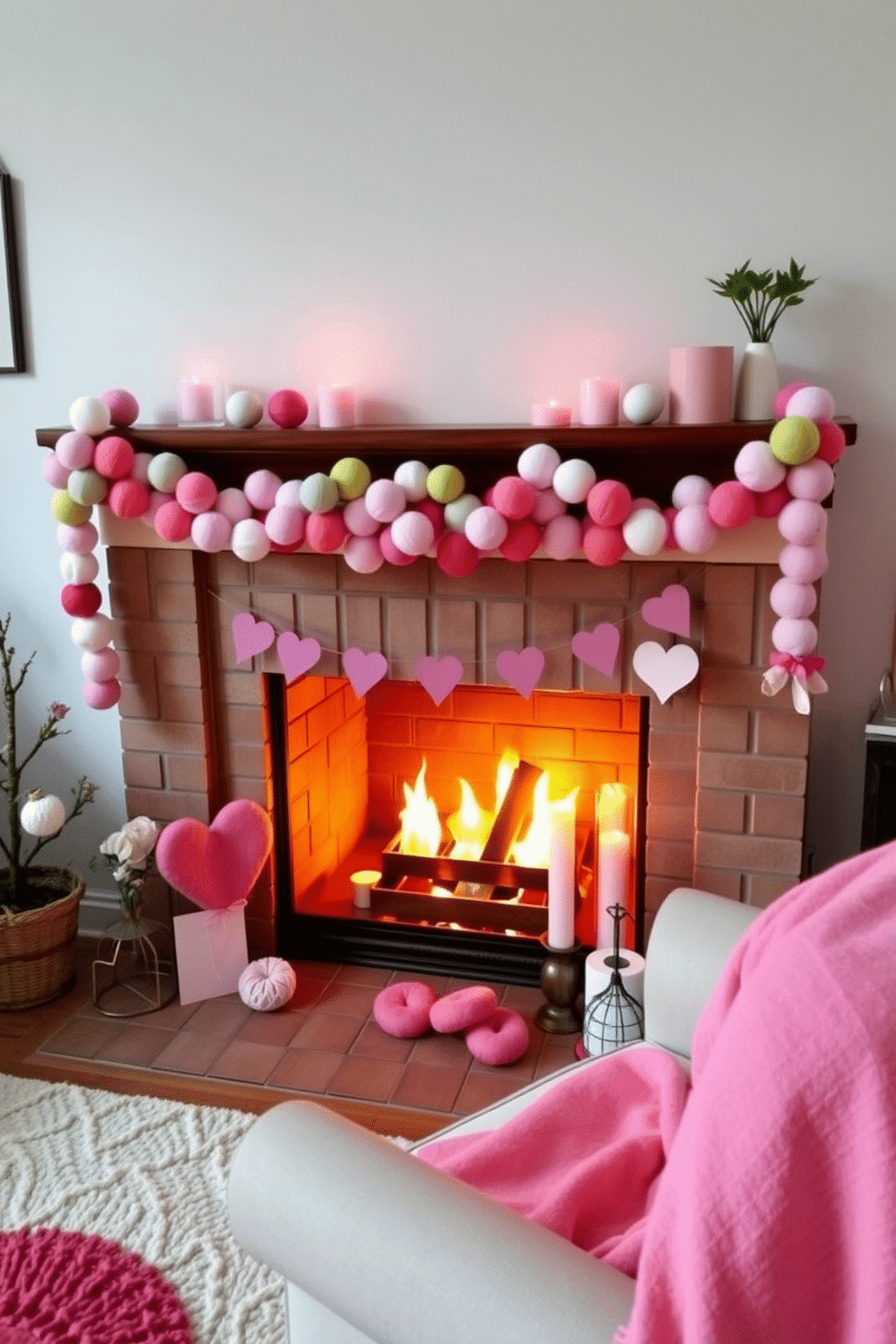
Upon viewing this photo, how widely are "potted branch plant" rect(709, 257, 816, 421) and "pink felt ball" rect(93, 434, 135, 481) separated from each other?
104 centimetres

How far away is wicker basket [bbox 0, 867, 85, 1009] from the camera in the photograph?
2271 mm

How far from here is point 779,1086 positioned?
0.86 metres

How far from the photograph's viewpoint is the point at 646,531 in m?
1.88

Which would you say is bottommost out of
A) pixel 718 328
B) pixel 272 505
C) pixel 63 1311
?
pixel 63 1311

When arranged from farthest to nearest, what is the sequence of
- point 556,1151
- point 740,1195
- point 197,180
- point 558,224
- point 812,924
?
point 197,180, point 558,224, point 556,1151, point 812,924, point 740,1195

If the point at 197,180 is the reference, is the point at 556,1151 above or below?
below

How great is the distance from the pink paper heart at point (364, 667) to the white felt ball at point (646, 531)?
56 centimetres

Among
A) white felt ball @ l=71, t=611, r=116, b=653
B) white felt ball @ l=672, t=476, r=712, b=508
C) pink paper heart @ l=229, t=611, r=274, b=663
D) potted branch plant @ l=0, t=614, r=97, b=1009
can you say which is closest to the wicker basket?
potted branch plant @ l=0, t=614, r=97, b=1009

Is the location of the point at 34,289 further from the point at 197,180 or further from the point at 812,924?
the point at 812,924

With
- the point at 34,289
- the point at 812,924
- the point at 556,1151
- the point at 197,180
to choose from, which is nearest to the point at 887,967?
the point at 812,924

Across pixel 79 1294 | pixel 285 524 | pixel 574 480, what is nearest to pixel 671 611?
pixel 574 480

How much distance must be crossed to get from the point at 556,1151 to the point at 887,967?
564 mm

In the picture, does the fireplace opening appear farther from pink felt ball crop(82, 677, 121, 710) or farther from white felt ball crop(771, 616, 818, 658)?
white felt ball crop(771, 616, 818, 658)

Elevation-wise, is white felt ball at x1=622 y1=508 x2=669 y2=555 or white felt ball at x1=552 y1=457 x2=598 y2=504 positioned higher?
white felt ball at x1=552 y1=457 x2=598 y2=504
